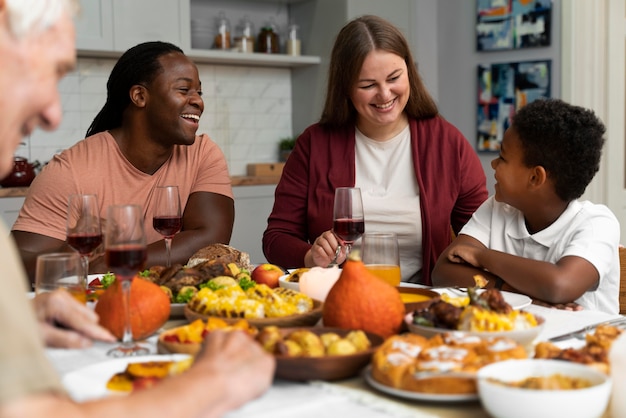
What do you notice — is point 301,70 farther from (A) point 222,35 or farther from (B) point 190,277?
(B) point 190,277

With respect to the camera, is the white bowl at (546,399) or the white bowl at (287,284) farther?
the white bowl at (287,284)

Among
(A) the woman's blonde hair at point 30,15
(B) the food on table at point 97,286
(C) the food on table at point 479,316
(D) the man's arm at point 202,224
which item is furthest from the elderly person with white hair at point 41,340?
(D) the man's arm at point 202,224

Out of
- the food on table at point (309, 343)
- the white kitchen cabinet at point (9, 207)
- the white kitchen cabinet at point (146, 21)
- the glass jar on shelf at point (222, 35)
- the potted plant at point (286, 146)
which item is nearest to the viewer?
the food on table at point (309, 343)

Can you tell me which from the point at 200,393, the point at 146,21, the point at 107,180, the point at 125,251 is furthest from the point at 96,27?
the point at 200,393

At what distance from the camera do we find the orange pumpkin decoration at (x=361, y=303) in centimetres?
136

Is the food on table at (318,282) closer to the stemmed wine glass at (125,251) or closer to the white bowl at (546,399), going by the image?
the stemmed wine glass at (125,251)

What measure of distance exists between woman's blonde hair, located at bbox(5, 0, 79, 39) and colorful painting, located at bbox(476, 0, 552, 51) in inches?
172

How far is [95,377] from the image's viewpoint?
1191 millimetres

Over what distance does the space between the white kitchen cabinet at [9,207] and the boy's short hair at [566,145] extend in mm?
2876

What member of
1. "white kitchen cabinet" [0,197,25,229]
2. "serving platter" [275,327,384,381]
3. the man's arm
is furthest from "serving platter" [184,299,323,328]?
"white kitchen cabinet" [0,197,25,229]

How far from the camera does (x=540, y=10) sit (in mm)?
4852

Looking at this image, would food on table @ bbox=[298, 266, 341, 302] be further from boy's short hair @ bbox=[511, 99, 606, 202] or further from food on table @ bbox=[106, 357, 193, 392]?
boy's short hair @ bbox=[511, 99, 606, 202]

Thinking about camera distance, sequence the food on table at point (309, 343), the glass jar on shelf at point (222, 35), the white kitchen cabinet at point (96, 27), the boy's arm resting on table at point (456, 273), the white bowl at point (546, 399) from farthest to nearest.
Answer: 1. the glass jar on shelf at point (222, 35)
2. the white kitchen cabinet at point (96, 27)
3. the boy's arm resting on table at point (456, 273)
4. the food on table at point (309, 343)
5. the white bowl at point (546, 399)

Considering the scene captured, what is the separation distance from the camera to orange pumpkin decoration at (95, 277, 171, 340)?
143 centimetres
